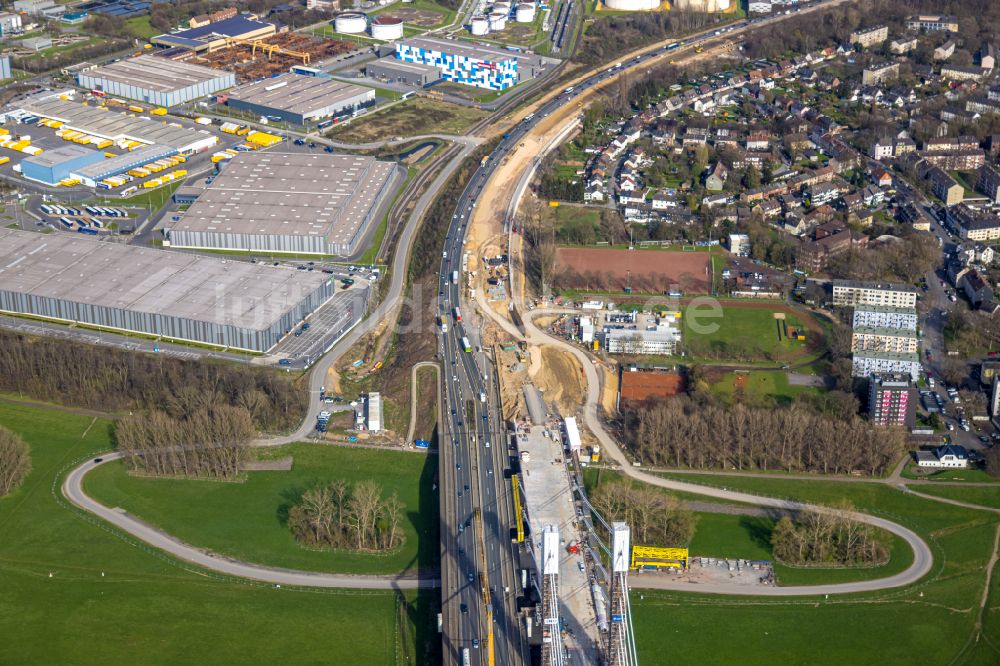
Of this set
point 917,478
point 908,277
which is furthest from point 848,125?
point 917,478

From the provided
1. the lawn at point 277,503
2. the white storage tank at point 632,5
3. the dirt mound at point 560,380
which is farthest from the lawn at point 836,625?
the white storage tank at point 632,5

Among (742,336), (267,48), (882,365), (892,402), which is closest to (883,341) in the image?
(882,365)

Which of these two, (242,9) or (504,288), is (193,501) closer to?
(504,288)

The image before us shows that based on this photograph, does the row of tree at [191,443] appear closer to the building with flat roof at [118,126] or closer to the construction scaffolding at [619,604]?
the construction scaffolding at [619,604]

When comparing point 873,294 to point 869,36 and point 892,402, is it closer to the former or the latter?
point 892,402

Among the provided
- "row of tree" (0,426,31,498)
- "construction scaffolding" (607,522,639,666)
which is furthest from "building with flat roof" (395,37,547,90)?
"construction scaffolding" (607,522,639,666)

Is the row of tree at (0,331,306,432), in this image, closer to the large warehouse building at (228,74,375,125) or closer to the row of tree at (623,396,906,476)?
the row of tree at (623,396,906,476)
